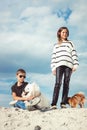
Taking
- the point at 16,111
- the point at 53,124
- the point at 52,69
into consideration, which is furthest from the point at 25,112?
the point at 52,69

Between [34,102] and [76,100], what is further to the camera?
[76,100]

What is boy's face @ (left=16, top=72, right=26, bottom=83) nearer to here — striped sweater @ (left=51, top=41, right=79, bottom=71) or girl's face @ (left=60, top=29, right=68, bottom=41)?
striped sweater @ (left=51, top=41, right=79, bottom=71)

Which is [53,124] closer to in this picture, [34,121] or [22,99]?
[34,121]

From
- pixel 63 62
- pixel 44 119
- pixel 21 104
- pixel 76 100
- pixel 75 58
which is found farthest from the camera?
pixel 76 100

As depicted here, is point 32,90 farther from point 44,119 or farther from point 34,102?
point 44,119

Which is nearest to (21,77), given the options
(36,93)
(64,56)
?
(36,93)

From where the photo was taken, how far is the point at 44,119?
332 inches

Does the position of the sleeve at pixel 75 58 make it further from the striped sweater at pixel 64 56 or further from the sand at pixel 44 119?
the sand at pixel 44 119

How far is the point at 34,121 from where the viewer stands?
27.5 ft

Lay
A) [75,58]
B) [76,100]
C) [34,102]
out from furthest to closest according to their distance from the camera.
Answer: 1. [76,100]
2. [75,58]
3. [34,102]

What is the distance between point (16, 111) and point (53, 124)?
1096 mm

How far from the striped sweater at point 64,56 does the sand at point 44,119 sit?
120 cm

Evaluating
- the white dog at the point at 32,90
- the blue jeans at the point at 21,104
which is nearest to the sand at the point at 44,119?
the blue jeans at the point at 21,104

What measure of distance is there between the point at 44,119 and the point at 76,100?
64.1 inches
